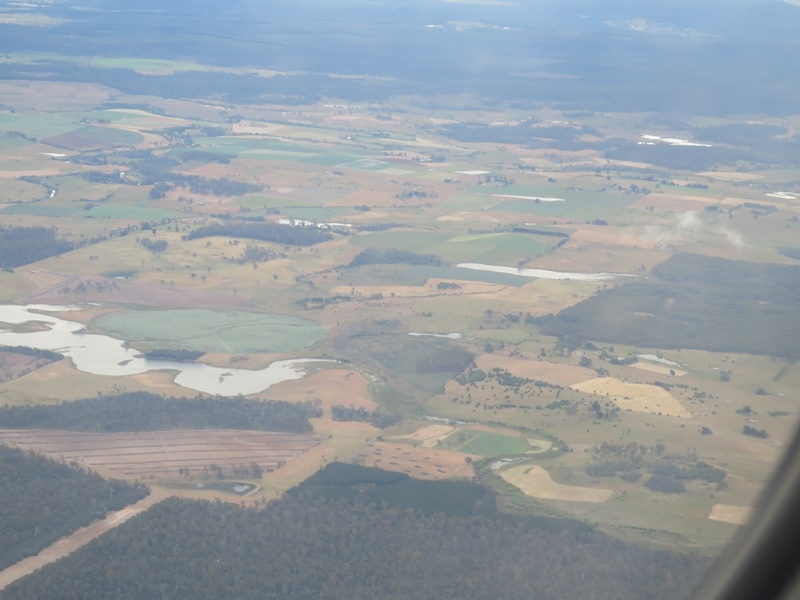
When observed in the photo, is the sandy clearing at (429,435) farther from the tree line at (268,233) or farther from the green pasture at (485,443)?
the tree line at (268,233)

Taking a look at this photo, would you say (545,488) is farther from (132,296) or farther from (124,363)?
(132,296)

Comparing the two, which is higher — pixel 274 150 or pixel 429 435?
pixel 274 150

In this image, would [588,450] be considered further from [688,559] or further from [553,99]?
[553,99]

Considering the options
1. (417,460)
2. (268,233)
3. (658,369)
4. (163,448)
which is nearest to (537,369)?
(658,369)

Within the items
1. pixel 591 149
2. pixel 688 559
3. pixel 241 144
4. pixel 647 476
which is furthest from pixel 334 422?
pixel 591 149

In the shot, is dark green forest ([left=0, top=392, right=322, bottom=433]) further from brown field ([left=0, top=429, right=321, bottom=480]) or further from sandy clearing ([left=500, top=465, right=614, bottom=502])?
sandy clearing ([left=500, top=465, right=614, bottom=502])

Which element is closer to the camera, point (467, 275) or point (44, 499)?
point (44, 499)

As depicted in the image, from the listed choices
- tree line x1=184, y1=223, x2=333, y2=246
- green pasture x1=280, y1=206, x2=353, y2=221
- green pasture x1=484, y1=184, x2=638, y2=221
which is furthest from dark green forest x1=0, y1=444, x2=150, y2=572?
green pasture x1=484, y1=184, x2=638, y2=221
